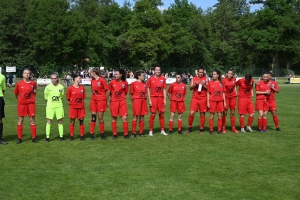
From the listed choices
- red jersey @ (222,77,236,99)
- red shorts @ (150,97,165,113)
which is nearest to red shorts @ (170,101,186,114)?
red shorts @ (150,97,165,113)

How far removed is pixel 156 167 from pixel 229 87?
5.65 m

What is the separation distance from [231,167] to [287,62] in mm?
78545

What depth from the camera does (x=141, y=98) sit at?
12570mm

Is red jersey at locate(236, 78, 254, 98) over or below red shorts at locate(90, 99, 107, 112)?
over

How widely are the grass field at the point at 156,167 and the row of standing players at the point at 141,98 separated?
2.05 feet

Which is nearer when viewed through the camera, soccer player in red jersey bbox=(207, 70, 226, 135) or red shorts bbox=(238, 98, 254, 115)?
soccer player in red jersey bbox=(207, 70, 226, 135)

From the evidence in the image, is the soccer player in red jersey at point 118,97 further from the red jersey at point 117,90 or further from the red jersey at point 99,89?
the red jersey at point 99,89

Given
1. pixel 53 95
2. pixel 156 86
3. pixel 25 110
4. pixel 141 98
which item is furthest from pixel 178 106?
pixel 25 110

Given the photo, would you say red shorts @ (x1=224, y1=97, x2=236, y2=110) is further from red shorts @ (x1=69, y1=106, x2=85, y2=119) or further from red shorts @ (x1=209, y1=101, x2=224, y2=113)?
red shorts @ (x1=69, y1=106, x2=85, y2=119)

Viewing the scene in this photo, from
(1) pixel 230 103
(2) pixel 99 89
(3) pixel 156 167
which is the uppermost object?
(2) pixel 99 89

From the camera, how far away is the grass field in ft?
23.5

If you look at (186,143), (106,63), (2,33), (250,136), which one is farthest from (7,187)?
(106,63)

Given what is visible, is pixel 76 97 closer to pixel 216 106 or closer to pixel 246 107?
pixel 216 106

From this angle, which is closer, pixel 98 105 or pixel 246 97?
pixel 98 105
